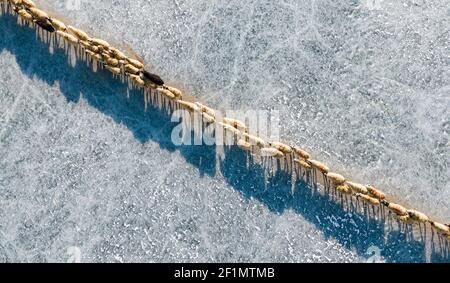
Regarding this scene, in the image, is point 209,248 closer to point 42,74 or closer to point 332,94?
point 332,94

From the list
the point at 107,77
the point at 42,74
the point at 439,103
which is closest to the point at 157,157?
the point at 107,77

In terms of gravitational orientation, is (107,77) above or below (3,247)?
above

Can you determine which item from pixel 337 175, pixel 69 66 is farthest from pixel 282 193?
pixel 69 66

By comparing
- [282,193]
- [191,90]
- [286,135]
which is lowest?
[282,193]

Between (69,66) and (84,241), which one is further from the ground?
(69,66)
